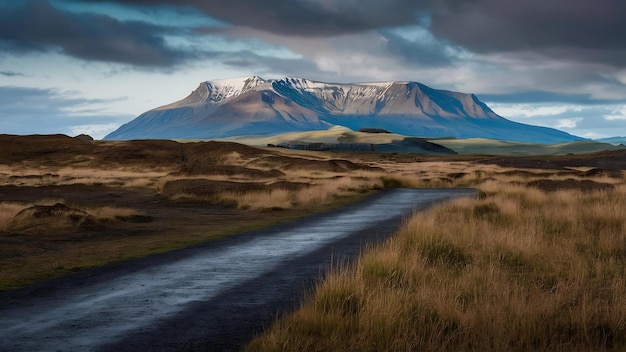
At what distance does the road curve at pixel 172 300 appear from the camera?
28.6ft

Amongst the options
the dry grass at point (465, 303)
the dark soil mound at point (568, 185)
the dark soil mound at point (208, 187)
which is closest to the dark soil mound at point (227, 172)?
the dark soil mound at point (208, 187)

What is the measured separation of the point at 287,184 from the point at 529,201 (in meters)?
18.9

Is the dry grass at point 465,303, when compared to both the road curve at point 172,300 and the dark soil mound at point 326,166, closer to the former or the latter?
the road curve at point 172,300

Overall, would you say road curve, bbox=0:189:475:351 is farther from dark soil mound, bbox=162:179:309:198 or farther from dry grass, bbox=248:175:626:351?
dark soil mound, bbox=162:179:309:198

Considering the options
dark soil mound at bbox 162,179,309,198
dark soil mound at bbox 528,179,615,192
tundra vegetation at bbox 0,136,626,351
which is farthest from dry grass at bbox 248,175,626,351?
dark soil mound at bbox 528,179,615,192

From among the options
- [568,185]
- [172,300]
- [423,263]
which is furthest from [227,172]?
[172,300]

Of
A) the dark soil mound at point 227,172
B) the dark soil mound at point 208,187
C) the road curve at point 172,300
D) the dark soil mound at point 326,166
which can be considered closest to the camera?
the road curve at point 172,300

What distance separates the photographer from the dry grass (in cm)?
796

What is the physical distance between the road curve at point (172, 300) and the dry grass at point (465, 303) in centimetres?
93

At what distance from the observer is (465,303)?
980 centimetres

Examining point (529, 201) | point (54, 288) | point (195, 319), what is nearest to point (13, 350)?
point (195, 319)

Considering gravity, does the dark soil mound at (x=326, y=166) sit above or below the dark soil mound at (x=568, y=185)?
above

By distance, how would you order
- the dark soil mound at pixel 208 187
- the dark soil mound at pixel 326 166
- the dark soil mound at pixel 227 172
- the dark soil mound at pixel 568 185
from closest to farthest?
the dark soil mound at pixel 208 187
the dark soil mound at pixel 568 185
the dark soil mound at pixel 227 172
the dark soil mound at pixel 326 166

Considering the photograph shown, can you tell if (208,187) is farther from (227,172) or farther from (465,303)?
(465,303)
